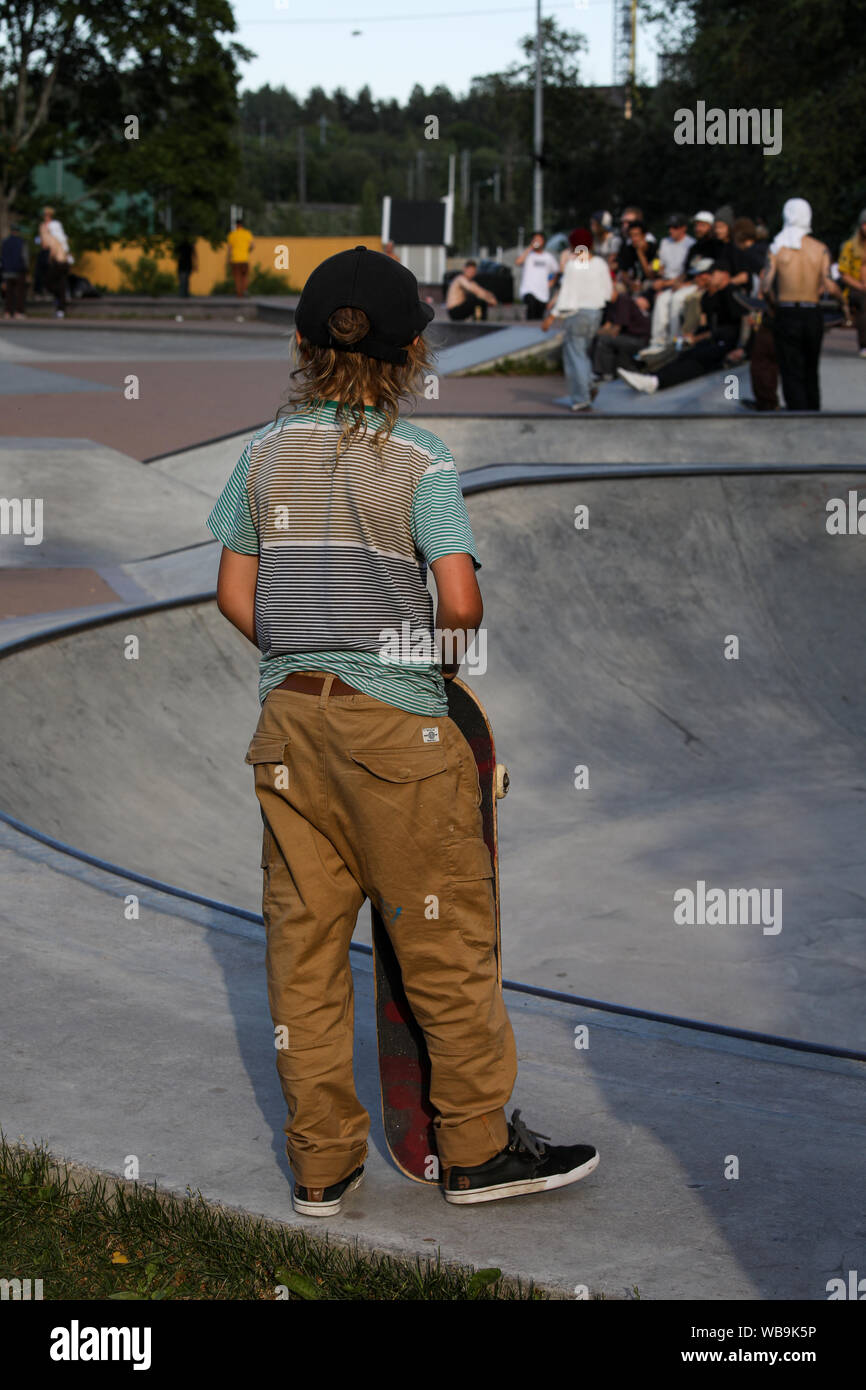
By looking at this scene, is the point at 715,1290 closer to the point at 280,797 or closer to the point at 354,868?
the point at 354,868

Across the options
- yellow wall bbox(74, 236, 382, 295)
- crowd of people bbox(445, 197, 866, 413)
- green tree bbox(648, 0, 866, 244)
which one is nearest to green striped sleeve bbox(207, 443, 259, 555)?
crowd of people bbox(445, 197, 866, 413)

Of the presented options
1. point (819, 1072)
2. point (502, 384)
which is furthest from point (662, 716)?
point (502, 384)

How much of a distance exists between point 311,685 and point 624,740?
5966 millimetres

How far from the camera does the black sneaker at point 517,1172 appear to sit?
9.52ft

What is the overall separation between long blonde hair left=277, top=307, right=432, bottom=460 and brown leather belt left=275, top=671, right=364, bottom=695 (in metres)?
0.43

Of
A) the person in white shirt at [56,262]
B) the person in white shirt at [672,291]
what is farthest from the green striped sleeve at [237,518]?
the person in white shirt at [56,262]

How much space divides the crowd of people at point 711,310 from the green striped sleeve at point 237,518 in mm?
10267

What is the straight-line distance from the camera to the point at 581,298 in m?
14.0

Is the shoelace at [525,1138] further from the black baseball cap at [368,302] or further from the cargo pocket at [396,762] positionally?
the black baseball cap at [368,302]

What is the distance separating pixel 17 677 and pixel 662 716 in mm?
3941

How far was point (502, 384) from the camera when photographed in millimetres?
18125

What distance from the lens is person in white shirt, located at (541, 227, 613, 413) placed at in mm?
13867

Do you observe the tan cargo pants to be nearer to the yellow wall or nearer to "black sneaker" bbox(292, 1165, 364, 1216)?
"black sneaker" bbox(292, 1165, 364, 1216)

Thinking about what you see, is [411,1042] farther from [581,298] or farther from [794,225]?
[581,298]
